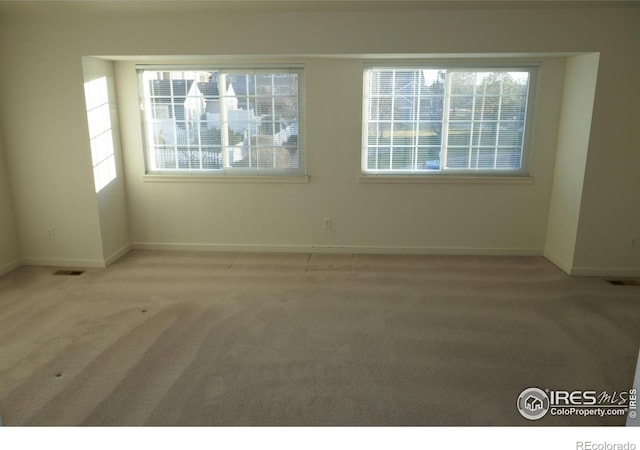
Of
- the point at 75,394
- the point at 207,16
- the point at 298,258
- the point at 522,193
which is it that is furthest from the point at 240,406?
the point at 522,193

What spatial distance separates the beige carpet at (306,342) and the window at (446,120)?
1.07 meters

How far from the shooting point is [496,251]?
475 centimetres

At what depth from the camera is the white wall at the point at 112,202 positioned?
14.3 feet

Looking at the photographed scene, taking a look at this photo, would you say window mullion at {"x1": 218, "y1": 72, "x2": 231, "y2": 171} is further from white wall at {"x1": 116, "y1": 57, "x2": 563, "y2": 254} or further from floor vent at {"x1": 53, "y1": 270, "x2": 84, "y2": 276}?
floor vent at {"x1": 53, "y1": 270, "x2": 84, "y2": 276}

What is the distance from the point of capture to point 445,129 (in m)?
4.58

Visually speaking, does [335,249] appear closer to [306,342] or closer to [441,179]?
[441,179]

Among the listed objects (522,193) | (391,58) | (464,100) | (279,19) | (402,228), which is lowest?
(402,228)

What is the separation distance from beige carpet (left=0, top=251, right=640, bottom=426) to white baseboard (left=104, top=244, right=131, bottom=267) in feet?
0.55

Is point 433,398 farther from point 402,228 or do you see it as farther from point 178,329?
point 402,228

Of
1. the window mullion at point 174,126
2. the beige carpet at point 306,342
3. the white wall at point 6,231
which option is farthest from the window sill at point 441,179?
the white wall at point 6,231

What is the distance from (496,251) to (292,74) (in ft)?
9.21

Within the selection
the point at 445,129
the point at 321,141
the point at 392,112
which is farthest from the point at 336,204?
the point at 445,129

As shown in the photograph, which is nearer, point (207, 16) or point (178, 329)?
point (178, 329)

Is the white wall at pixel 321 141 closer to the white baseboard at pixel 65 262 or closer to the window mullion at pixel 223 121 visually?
the white baseboard at pixel 65 262
